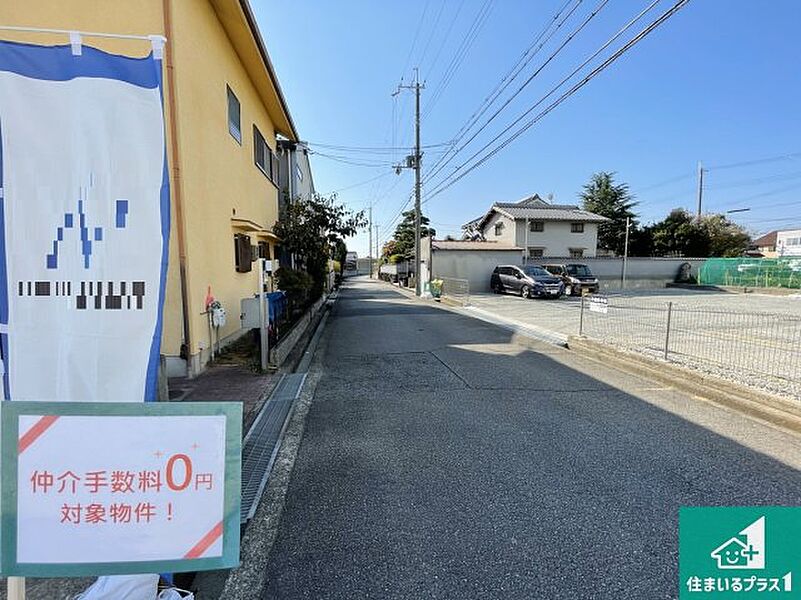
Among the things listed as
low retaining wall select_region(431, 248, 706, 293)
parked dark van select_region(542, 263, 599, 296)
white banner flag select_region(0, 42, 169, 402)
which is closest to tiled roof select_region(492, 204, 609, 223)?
low retaining wall select_region(431, 248, 706, 293)

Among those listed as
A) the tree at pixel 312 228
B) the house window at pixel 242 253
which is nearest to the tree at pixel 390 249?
the tree at pixel 312 228

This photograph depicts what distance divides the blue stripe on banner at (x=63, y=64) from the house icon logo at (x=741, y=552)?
139 inches

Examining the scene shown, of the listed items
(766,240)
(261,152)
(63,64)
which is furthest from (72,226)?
(766,240)

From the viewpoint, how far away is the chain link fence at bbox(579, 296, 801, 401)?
5762 mm

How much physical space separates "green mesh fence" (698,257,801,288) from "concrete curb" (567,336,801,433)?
71.3ft

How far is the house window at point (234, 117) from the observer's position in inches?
312

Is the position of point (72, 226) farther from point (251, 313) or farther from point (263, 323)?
point (251, 313)

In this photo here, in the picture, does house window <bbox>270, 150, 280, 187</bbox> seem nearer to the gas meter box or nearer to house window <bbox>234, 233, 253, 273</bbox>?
house window <bbox>234, 233, 253, 273</bbox>

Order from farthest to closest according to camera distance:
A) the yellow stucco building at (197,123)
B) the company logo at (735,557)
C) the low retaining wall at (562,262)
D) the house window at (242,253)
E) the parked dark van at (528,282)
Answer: the low retaining wall at (562,262) → the parked dark van at (528,282) → the house window at (242,253) → the yellow stucco building at (197,123) → the company logo at (735,557)

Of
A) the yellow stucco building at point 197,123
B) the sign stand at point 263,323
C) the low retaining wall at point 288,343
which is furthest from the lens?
the low retaining wall at point 288,343

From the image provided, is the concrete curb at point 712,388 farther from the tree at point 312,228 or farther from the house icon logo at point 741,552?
the tree at point 312,228

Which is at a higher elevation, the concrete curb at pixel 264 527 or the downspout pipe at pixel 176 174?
the downspout pipe at pixel 176 174

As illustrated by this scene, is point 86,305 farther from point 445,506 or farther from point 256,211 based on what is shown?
point 256,211

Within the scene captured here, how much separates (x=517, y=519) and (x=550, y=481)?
0.60 meters
